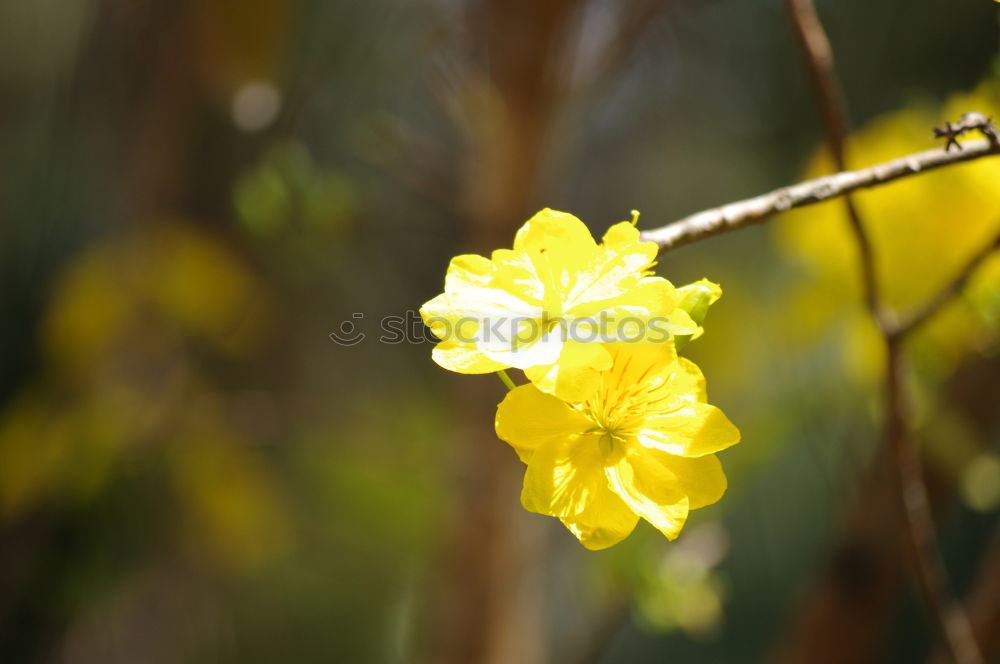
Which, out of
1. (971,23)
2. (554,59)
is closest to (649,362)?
(554,59)

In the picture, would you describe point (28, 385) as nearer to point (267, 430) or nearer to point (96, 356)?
point (96, 356)

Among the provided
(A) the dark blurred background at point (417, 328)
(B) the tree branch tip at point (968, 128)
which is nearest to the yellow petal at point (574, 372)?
(B) the tree branch tip at point (968, 128)

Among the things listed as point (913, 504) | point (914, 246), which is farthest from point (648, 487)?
point (914, 246)

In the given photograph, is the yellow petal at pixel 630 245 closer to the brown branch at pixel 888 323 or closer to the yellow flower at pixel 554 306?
the yellow flower at pixel 554 306

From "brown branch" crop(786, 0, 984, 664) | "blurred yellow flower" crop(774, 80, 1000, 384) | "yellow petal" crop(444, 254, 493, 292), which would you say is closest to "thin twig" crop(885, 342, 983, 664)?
"brown branch" crop(786, 0, 984, 664)

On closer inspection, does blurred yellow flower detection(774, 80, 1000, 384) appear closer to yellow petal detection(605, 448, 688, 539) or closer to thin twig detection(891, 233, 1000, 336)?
thin twig detection(891, 233, 1000, 336)

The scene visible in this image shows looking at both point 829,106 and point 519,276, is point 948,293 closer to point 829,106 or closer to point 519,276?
point 829,106
